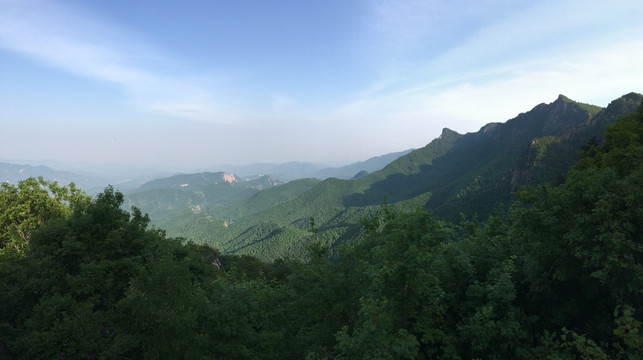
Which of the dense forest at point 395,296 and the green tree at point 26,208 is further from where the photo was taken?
the green tree at point 26,208

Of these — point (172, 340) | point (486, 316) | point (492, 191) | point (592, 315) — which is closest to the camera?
point (486, 316)

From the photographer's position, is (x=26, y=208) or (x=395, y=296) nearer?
(x=395, y=296)

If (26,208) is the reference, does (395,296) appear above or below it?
below

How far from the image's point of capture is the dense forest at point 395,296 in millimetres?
11516

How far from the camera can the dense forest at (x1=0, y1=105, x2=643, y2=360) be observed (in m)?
11.5

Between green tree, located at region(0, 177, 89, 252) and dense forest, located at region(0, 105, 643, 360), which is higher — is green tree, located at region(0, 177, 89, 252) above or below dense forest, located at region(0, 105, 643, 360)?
above

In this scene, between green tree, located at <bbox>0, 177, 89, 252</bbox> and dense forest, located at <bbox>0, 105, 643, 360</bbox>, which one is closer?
dense forest, located at <bbox>0, 105, 643, 360</bbox>

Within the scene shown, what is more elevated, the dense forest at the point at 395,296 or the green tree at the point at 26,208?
the green tree at the point at 26,208

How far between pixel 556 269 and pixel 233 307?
17.2 metres

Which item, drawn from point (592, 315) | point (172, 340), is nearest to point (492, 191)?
point (592, 315)

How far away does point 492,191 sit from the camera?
14762 cm

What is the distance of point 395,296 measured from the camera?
13516 millimetres

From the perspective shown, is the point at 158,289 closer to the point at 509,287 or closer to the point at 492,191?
the point at 509,287

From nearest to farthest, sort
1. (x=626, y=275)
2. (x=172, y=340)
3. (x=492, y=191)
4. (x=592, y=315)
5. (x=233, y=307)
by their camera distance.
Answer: (x=626, y=275) < (x=592, y=315) < (x=172, y=340) < (x=233, y=307) < (x=492, y=191)
